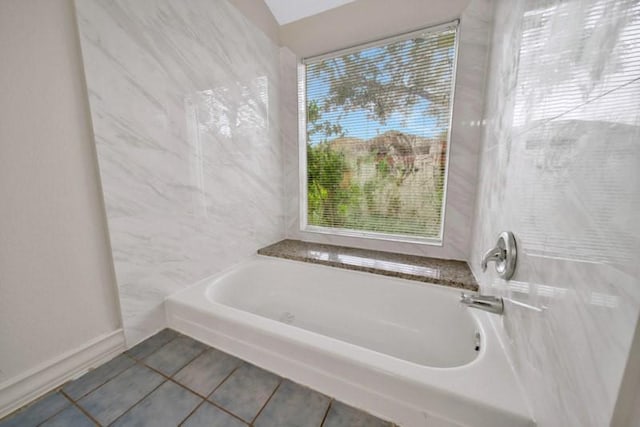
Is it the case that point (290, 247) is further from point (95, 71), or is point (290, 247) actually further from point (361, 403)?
point (95, 71)

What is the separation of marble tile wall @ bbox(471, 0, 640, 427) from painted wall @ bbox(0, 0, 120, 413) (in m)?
1.64

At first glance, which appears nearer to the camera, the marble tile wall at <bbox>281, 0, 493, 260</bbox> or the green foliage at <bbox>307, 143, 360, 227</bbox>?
the marble tile wall at <bbox>281, 0, 493, 260</bbox>

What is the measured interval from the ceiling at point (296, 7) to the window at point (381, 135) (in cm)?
31

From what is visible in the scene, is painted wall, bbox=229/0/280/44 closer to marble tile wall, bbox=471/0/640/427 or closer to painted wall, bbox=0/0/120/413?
painted wall, bbox=0/0/120/413

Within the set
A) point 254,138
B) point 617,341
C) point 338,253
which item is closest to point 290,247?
point 338,253

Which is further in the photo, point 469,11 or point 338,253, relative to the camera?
point 338,253

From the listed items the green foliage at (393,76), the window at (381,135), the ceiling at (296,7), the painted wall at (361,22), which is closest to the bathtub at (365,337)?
the window at (381,135)

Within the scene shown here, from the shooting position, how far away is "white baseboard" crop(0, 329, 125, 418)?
81 cm

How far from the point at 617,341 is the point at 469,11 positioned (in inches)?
73.6

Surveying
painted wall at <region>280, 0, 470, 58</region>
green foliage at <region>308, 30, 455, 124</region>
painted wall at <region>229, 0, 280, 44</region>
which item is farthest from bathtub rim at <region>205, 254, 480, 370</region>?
painted wall at <region>229, 0, 280, 44</region>

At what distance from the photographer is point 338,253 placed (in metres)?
1.81

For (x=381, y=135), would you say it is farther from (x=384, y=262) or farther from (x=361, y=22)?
(x=384, y=262)

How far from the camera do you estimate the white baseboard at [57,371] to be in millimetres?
814

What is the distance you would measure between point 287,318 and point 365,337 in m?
0.59
